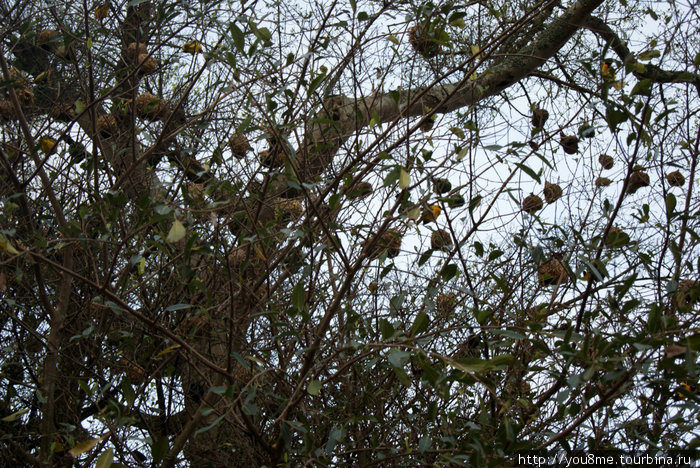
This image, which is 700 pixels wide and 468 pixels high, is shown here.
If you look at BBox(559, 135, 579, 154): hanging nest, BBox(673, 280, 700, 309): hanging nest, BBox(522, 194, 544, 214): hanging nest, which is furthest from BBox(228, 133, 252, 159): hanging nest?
BBox(673, 280, 700, 309): hanging nest

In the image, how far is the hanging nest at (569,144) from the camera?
2629 millimetres

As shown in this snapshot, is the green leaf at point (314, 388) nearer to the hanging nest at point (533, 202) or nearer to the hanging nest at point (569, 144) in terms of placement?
the hanging nest at point (533, 202)

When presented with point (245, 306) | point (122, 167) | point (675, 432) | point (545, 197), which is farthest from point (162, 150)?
point (675, 432)

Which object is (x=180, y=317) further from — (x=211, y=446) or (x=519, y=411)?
(x=519, y=411)

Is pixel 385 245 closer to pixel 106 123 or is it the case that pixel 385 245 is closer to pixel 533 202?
pixel 533 202

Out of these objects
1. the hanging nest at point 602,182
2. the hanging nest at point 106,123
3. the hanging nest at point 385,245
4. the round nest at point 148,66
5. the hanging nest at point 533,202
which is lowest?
the hanging nest at point 385,245

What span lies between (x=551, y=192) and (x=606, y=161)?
283 mm

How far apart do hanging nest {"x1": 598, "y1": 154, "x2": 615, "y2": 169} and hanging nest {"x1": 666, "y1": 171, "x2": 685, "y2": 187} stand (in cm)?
22

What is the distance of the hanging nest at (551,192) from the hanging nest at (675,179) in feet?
1.43

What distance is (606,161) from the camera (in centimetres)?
269

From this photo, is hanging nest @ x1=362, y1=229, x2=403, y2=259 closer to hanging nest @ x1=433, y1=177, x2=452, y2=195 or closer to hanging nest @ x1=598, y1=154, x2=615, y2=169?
hanging nest @ x1=433, y1=177, x2=452, y2=195

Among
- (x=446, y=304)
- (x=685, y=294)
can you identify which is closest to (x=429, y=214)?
(x=446, y=304)

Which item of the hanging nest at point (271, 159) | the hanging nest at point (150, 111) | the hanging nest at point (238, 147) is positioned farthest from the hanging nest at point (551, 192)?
the hanging nest at point (150, 111)

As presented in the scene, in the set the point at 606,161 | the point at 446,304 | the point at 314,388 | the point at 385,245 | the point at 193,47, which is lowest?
the point at 314,388
